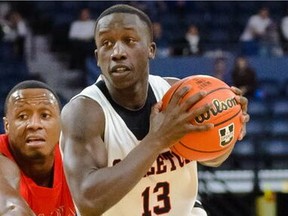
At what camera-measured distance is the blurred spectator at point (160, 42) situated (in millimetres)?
11242

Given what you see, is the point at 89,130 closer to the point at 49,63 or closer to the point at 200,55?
the point at 200,55

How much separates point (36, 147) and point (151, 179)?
2.13 feet

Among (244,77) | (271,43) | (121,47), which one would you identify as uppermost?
(121,47)

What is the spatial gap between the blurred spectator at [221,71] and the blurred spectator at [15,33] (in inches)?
130

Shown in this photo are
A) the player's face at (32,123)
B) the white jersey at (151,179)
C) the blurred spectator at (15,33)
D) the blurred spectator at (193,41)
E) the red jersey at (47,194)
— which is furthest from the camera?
the blurred spectator at (15,33)

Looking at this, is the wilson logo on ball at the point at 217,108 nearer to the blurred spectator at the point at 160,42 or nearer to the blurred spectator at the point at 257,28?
the blurred spectator at the point at 160,42

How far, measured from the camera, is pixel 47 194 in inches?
164

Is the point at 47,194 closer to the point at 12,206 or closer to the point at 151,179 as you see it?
the point at 151,179

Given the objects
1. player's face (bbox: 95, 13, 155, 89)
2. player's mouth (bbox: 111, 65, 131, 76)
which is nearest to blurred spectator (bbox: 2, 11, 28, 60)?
player's face (bbox: 95, 13, 155, 89)

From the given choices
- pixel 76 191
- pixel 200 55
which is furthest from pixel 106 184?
pixel 200 55

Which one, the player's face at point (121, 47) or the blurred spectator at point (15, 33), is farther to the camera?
the blurred spectator at point (15, 33)

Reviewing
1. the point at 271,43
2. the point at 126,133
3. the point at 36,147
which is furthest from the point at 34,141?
the point at 271,43

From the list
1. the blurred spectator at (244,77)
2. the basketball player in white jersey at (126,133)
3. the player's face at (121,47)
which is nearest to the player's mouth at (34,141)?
the basketball player in white jersey at (126,133)

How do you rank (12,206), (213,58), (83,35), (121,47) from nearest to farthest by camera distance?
(12,206) < (121,47) < (213,58) < (83,35)
